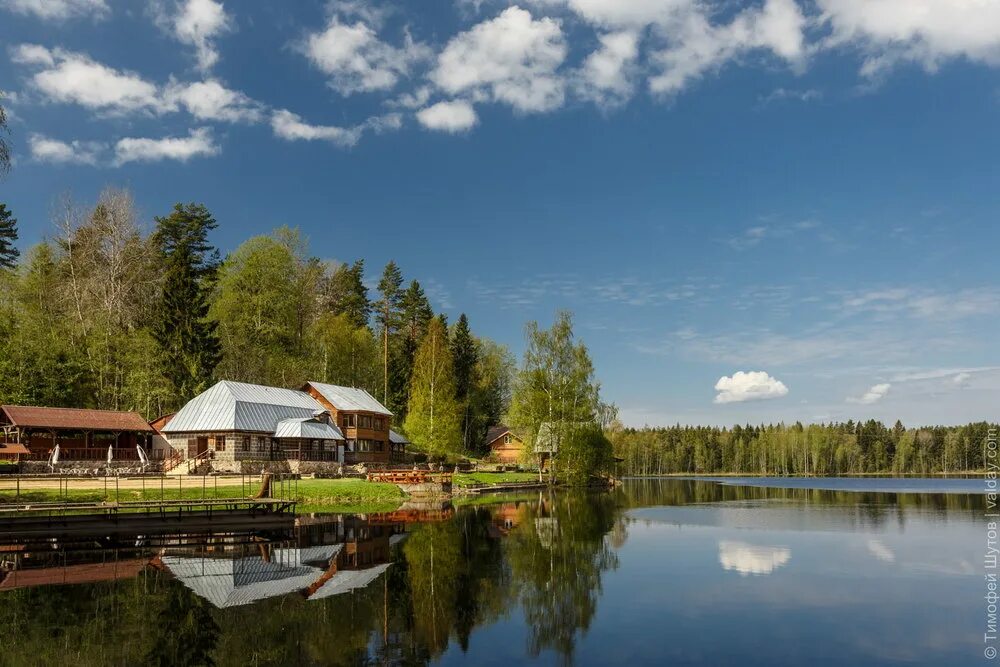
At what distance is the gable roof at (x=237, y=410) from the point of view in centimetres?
5853

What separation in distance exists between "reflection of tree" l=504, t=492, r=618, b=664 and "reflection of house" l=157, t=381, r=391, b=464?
28.0 metres

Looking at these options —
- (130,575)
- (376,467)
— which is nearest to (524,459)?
(376,467)

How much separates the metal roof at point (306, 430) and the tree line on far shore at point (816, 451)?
95.0m

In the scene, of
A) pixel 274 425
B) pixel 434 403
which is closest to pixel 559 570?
pixel 274 425

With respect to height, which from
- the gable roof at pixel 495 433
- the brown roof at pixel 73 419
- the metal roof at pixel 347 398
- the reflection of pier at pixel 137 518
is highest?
the metal roof at pixel 347 398

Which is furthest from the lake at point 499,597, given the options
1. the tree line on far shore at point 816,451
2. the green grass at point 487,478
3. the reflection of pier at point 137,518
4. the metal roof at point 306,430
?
the tree line on far shore at point 816,451

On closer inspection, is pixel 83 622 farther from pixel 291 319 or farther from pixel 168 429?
pixel 291 319

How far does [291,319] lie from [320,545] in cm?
5547

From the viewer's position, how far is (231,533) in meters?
33.2

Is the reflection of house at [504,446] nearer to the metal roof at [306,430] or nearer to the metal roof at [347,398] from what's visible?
the metal roof at [347,398]

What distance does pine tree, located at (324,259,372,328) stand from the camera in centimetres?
9519

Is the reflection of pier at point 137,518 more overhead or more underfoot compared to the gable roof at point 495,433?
more underfoot

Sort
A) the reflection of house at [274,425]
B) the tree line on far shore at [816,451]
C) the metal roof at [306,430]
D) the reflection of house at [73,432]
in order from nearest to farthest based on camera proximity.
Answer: the reflection of house at [73,432], the reflection of house at [274,425], the metal roof at [306,430], the tree line on far shore at [816,451]

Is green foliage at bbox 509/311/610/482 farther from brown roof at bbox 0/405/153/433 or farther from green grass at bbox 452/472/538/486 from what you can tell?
brown roof at bbox 0/405/153/433
